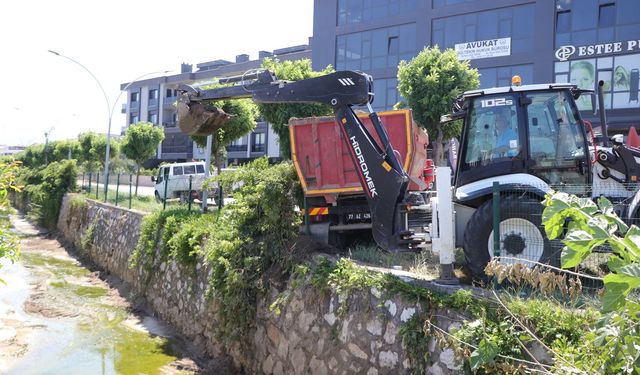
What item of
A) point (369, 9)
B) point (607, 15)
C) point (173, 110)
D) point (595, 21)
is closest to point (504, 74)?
point (595, 21)

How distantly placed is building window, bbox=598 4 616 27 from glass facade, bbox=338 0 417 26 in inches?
367

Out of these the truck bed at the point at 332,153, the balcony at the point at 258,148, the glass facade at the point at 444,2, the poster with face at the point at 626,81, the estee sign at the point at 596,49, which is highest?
the glass facade at the point at 444,2

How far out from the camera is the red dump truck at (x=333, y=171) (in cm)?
955

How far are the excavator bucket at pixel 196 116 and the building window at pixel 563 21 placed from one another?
21.8 m

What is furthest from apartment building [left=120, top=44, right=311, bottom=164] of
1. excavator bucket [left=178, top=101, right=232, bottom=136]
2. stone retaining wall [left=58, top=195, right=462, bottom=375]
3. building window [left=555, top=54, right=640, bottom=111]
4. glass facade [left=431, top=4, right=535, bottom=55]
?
excavator bucket [left=178, top=101, right=232, bottom=136]

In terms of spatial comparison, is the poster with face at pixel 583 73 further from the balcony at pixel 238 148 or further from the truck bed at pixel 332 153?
the balcony at pixel 238 148

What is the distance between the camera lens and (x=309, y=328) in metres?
7.35

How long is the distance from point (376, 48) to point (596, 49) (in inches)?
451

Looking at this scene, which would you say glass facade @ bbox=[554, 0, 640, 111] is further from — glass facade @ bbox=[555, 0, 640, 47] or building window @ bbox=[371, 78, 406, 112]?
building window @ bbox=[371, 78, 406, 112]

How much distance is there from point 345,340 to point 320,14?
30442 mm

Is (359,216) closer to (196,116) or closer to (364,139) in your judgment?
(364,139)

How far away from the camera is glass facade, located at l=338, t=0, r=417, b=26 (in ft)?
102

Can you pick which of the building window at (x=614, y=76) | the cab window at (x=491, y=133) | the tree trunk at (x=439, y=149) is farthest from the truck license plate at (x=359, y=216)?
the building window at (x=614, y=76)

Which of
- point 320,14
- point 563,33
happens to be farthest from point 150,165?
point 563,33
